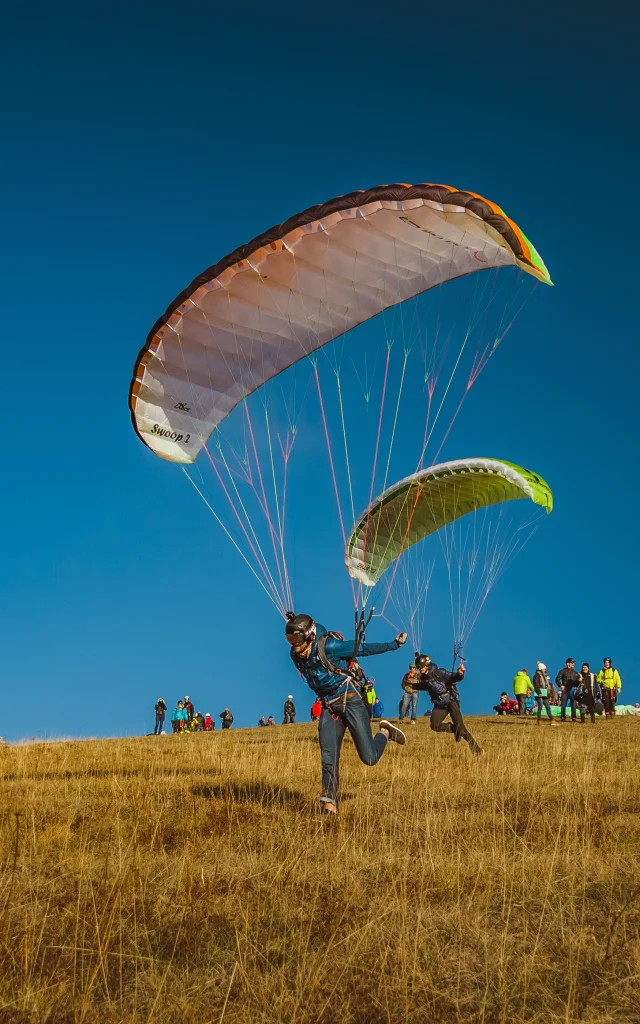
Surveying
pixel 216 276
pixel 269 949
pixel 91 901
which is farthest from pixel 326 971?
pixel 216 276

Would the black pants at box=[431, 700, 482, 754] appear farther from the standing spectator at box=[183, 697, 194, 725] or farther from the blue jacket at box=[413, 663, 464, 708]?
the standing spectator at box=[183, 697, 194, 725]

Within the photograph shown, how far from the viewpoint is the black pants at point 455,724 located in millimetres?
11302

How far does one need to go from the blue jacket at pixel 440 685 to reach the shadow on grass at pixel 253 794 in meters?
5.22

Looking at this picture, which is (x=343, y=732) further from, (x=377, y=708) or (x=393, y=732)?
(x=377, y=708)

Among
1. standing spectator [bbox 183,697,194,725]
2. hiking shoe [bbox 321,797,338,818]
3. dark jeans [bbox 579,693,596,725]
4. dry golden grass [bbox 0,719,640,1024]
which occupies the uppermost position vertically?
standing spectator [bbox 183,697,194,725]

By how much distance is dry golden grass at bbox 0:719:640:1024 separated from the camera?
279 centimetres

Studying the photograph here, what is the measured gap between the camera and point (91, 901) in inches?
153

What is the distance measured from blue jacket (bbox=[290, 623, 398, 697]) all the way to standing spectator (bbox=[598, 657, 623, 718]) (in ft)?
55.4

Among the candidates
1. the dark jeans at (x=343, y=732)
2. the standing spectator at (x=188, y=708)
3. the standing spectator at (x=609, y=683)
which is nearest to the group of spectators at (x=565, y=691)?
the standing spectator at (x=609, y=683)

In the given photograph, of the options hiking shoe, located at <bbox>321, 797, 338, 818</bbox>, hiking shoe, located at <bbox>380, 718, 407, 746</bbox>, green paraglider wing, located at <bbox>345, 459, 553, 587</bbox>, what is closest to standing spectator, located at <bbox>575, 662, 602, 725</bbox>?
green paraglider wing, located at <bbox>345, 459, 553, 587</bbox>

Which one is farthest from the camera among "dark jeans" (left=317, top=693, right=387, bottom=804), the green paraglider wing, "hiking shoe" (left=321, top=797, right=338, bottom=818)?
the green paraglider wing

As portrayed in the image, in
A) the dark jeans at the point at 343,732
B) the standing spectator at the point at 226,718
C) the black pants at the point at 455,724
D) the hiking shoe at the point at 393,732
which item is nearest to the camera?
the dark jeans at the point at 343,732

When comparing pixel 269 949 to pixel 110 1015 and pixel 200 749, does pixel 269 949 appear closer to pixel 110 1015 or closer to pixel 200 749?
pixel 110 1015

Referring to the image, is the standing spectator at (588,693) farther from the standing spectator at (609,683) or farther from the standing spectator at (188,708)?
the standing spectator at (188,708)
